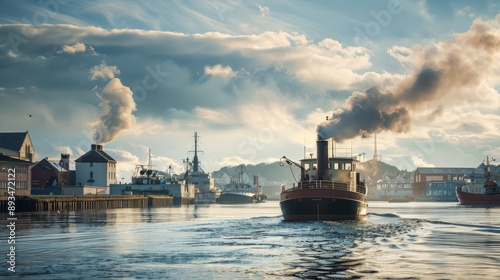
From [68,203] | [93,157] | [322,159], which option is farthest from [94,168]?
[322,159]

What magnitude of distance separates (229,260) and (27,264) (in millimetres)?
9799

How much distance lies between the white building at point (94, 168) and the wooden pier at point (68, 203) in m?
12.6

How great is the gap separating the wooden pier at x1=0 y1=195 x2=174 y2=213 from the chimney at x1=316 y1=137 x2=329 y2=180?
5089 centimetres

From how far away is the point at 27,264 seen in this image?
108 feet

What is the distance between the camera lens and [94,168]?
175750 millimetres

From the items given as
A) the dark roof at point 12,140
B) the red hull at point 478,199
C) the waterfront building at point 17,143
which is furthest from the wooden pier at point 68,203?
the red hull at point 478,199

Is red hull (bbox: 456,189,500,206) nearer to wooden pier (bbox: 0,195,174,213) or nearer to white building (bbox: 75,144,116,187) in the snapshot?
wooden pier (bbox: 0,195,174,213)

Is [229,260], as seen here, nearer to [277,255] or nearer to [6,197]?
[277,255]

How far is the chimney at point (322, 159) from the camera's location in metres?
69.3

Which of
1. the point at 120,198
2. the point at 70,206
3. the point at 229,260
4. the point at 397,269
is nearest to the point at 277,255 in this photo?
the point at 229,260

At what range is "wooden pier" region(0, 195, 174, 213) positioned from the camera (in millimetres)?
105188

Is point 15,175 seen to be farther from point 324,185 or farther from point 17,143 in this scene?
point 324,185

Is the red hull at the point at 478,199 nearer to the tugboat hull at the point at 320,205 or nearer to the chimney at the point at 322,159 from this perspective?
the chimney at the point at 322,159

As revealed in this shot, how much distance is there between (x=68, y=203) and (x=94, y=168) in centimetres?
5640
